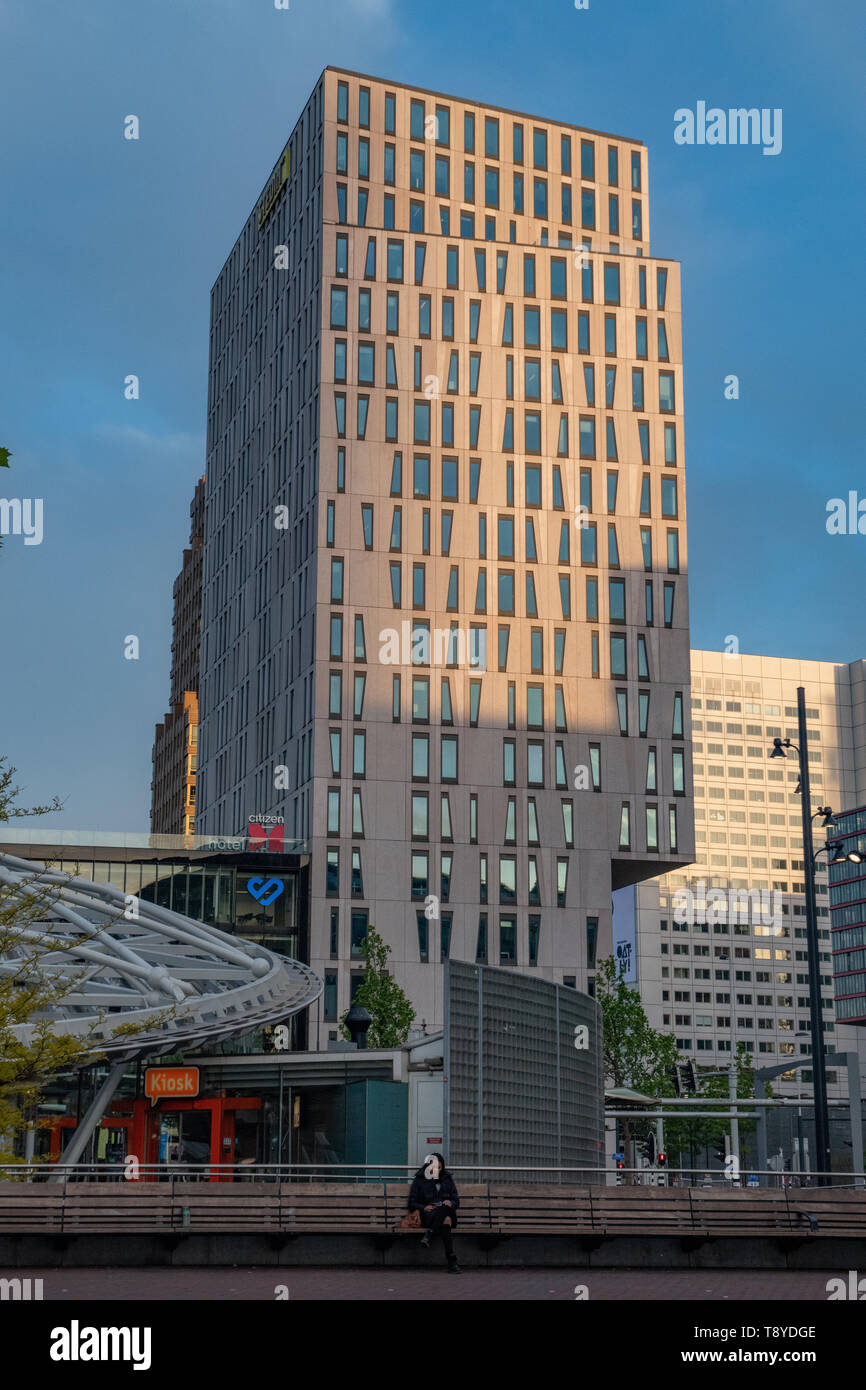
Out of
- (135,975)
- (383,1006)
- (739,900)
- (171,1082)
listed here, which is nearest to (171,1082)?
(171,1082)

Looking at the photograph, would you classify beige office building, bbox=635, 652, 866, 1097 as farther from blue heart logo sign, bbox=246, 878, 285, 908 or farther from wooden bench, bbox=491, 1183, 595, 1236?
wooden bench, bbox=491, 1183, 595, 1236

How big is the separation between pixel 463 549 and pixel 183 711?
75026 mm

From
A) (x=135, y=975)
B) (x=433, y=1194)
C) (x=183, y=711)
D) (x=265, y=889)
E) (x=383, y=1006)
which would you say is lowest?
(x=433, y=1194)

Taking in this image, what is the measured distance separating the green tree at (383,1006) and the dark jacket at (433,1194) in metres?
52.2

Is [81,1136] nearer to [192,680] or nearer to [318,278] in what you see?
[318,278]

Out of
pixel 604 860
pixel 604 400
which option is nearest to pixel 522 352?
pixel 604 400

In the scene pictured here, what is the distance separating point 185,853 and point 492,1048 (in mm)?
53553

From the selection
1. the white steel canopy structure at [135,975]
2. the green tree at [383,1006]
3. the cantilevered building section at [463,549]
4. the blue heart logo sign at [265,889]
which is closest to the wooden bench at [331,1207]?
the white steel canopy structure at [135,975]

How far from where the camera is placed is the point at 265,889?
80.1 meters

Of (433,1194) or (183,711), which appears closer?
(433,1194)

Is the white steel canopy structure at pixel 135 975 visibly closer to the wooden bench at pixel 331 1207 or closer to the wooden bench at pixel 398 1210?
the wooden bench at pixel 398 1210

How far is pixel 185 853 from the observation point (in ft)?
255

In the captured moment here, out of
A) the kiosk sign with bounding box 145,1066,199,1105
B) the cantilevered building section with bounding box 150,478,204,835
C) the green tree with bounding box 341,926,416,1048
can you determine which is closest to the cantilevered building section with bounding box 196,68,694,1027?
the green tree with bounding box 341,926,416,1048

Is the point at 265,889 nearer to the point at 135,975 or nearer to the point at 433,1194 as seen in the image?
the point at 135,975
